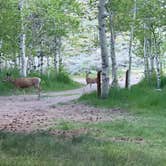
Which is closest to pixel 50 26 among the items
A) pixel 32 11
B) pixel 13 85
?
pixel 32 11

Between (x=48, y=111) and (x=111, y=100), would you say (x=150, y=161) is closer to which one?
(x=48, y=111)

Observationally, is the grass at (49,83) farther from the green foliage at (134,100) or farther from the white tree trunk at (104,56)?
the white tree trunk at (104,56)

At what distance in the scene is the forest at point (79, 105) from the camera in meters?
9.17

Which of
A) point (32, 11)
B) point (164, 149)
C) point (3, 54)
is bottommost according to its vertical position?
point (164, 149)

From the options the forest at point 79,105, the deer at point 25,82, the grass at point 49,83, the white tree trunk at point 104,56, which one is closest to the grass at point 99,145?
the forest at point 79,105

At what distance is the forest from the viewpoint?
9172mm

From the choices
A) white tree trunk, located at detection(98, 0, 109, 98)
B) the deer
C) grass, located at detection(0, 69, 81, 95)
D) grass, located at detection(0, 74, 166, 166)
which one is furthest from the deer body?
grass, located at detection(0, 74, 166, 166)

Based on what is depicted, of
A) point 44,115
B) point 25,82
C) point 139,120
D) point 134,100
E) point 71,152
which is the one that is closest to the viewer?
point 71,152

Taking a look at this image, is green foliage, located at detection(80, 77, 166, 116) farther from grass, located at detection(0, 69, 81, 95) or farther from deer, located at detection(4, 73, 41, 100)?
grass, located at detection(0, 69, 81, 95)

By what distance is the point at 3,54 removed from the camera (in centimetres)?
3769

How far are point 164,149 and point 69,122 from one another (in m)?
4.68

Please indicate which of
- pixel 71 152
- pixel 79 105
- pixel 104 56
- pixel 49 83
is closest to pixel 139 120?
pixel 79 105

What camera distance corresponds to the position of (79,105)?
20.2 m

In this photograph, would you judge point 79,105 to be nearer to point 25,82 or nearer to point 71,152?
point 25,82
